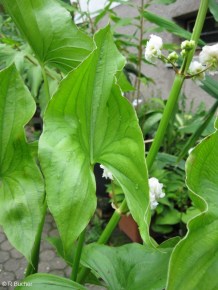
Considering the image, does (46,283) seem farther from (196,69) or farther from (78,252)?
(196,69)

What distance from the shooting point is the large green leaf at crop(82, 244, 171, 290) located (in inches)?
19.1

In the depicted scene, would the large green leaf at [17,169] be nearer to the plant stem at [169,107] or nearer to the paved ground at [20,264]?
the plant stem at [169,107]

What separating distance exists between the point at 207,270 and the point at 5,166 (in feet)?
1.04

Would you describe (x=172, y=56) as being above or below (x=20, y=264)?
above

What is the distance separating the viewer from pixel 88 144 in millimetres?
407

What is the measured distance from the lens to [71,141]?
14.7 inches

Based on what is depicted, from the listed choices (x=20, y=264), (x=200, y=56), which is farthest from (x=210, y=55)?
(x=20, y=264)

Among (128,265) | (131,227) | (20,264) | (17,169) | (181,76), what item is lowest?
(20,264)

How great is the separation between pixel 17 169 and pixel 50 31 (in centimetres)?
22

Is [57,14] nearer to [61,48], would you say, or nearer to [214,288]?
[61,48]

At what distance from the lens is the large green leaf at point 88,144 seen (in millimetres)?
329

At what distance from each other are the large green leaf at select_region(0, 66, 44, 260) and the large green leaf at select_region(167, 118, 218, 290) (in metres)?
0.20

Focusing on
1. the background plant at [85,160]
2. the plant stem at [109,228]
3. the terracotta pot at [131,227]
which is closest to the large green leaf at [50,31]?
the background plant at [85,160]

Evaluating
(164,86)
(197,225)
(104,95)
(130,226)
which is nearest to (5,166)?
(104,95)
